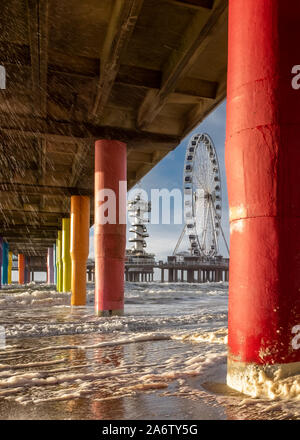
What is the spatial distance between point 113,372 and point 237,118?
278cm

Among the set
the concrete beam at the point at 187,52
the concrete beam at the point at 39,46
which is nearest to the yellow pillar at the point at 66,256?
the concrete beam at the point at 39,46

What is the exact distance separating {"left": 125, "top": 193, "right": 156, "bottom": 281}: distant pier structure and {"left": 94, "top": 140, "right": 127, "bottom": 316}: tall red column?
65.6m

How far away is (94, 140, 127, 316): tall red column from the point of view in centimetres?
1089

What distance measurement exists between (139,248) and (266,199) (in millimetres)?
82612

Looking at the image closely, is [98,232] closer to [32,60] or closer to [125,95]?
[125,95]

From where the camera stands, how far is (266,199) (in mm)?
3363

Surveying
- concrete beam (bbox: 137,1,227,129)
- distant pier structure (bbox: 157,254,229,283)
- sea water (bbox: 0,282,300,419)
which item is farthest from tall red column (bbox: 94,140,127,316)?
distant pier structure (bbox: 157,254,229,283)

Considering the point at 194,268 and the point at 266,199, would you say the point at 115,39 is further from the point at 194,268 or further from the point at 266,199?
the point at 194,268

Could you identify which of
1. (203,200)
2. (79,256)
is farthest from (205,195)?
(79,256)

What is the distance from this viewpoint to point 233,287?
140 inches

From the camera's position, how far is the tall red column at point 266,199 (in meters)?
3.24

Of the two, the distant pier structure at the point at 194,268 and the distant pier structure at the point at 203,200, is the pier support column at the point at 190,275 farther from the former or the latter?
the distant pier structure at the point at 203,200

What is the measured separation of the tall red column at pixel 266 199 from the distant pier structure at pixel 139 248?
7334 centimetres
